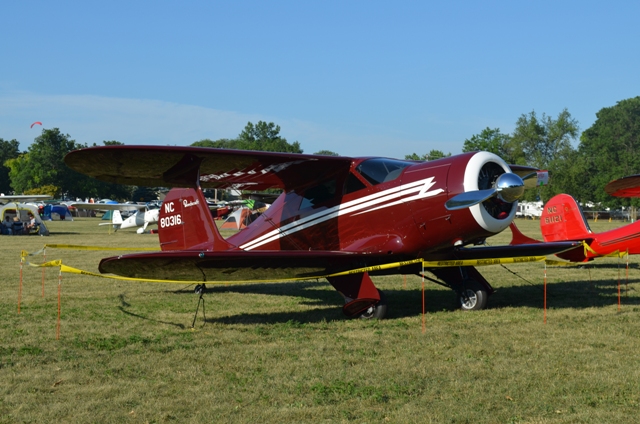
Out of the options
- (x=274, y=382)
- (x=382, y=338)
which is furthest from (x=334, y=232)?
(x=274, y=382)

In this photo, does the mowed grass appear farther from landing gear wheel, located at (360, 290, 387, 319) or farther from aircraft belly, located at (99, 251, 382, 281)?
aircraft belly, located at (99, 251, 382, 281)

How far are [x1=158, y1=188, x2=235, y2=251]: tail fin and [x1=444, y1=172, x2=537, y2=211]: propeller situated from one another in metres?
4.65

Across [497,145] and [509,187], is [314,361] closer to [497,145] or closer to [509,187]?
[509,187]

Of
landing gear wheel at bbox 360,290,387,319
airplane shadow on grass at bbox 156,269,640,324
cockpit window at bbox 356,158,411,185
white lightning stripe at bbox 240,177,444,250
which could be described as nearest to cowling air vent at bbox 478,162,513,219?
white lightning stripe at bbox 240,177,444,250

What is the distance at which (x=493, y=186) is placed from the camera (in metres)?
8.52

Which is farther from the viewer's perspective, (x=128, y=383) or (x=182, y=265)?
(x=182, y=265)

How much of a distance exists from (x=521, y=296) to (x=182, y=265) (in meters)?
6.66


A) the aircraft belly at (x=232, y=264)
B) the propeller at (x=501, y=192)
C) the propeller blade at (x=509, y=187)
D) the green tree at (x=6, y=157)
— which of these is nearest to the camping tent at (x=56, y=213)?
the green tree at (x=6, y=157)

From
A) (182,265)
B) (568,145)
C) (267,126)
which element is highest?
(267,126)

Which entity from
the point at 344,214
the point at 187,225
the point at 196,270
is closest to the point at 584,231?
the point at 344,214

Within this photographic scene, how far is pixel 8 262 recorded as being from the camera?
742 inches

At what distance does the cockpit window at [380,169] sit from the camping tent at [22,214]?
31527 mm

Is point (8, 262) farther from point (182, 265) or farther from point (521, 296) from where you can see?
point (521, 296)

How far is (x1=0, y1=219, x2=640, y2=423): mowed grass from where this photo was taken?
16.5ft
